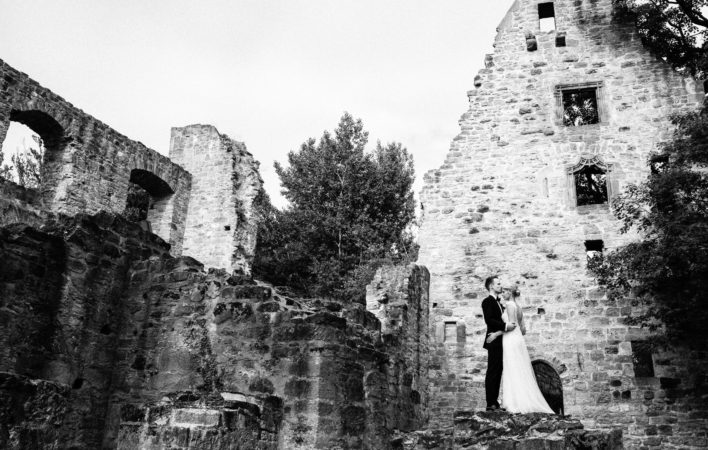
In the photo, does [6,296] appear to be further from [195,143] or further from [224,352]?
[195,143]

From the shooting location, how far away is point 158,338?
24.8 ft

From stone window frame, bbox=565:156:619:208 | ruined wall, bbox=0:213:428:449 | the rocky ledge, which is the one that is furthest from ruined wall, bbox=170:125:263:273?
the rocky ledge

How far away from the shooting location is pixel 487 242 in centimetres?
1434

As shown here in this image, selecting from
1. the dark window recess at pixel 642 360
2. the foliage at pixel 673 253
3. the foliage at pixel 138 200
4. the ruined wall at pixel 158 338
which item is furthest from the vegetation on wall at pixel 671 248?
the foliage at pixel 138 200

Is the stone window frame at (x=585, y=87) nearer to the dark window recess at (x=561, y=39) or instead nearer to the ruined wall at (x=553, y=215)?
the ruined wall at (x=553, y=215)

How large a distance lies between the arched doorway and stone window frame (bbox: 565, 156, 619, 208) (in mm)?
3412

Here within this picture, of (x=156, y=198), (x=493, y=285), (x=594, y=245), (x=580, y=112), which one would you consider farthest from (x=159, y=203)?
(x=493, y=285)

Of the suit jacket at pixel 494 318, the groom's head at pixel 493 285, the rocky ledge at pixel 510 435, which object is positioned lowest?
the rocky ledge at pixel 510 435

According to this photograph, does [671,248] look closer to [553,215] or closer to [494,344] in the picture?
[553,215]

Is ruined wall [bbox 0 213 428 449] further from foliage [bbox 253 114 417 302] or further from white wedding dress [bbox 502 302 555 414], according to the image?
foliage [bbox 253 114 417 302]

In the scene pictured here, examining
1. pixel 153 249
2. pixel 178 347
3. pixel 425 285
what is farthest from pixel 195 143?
pixel 178 347

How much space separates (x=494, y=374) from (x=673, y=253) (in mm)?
5005

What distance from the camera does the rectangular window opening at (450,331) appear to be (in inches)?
541

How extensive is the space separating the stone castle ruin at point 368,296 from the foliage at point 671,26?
1.90 feet
